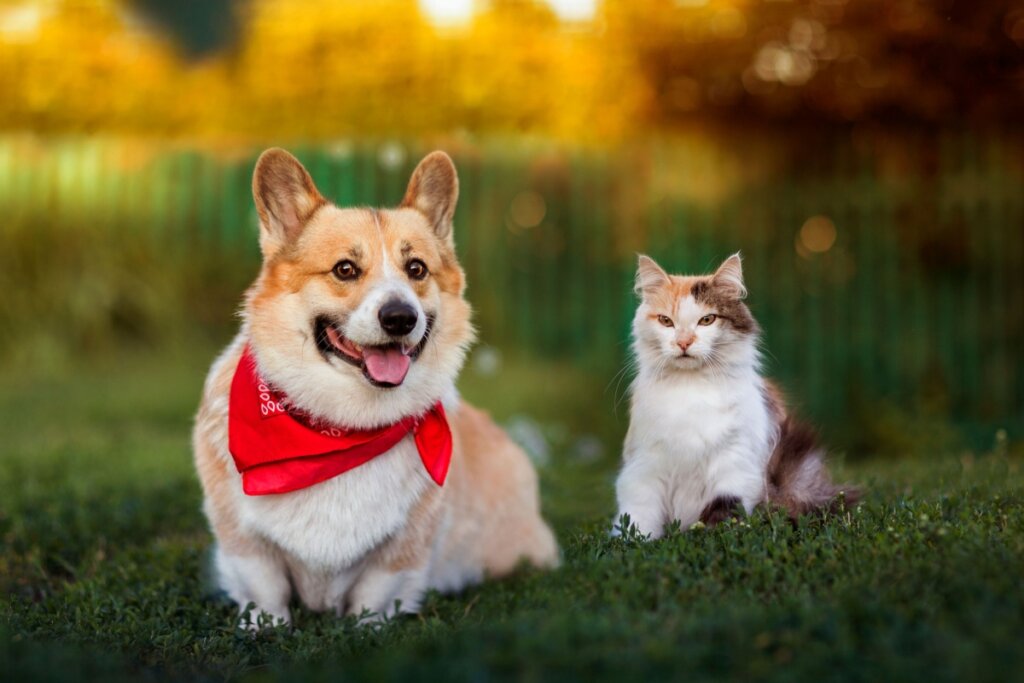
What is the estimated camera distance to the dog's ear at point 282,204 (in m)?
4.03

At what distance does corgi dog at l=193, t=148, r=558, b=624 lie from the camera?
3.78 meters

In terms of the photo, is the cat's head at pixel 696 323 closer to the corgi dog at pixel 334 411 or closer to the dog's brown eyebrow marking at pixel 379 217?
the corgi dog at pixel 334 411

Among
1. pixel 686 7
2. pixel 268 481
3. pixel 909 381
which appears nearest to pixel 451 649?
pixel 268 481

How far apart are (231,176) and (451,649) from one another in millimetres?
9317

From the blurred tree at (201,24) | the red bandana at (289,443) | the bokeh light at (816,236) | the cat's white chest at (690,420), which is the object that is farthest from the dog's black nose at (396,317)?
the blurred tree at (201,24)

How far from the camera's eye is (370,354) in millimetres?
3725

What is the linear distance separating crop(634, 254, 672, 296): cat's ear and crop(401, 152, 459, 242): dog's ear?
1.19 m

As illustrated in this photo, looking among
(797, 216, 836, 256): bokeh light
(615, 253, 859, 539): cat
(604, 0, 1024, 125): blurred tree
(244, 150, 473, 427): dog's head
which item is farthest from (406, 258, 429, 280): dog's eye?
(797, 216, 836, 256): bokeh light

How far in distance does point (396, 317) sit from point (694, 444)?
3.70 feet

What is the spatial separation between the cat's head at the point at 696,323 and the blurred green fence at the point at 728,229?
5.09m

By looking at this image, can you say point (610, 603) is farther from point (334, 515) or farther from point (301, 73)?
point (301, 73)

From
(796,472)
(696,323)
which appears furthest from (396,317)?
(796,472)

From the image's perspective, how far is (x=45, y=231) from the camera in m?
10.9

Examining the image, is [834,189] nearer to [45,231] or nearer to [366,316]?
[366,316]
